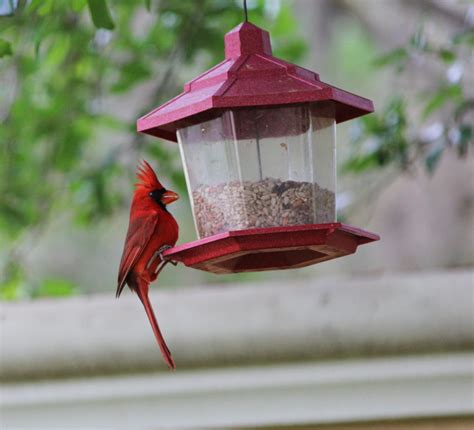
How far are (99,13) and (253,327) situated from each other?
679 mm

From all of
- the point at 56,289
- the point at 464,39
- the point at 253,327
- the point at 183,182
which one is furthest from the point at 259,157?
the point at 56,289

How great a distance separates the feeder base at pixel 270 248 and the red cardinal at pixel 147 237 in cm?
11

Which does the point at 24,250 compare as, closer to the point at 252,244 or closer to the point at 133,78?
the point at 133,78

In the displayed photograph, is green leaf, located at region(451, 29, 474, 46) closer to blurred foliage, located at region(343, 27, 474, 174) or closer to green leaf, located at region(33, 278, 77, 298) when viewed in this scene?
blurred foliage, located at region(343, 27, 474, 174)

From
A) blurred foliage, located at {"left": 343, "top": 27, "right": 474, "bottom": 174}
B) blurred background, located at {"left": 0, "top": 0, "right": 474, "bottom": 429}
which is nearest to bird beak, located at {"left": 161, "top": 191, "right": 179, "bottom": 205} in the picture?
blurred background, located at {"left": 0, "top": 0, "right": 474, "bottom": 429}

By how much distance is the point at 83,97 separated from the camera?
9.36ft

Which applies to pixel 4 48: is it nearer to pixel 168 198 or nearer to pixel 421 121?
pixel 168 198

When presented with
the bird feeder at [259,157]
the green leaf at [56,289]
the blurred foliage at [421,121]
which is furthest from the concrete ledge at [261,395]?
the green leaf at [56,289]

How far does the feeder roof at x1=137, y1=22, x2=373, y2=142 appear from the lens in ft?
4.04

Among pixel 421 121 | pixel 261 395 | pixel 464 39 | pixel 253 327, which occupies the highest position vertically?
pixel 464 39

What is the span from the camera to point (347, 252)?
1345mm

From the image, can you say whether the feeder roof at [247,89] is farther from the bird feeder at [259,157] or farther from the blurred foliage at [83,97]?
the blurred foliage at [83,97]

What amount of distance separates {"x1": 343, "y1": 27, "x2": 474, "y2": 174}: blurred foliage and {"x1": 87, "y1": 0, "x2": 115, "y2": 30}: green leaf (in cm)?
89

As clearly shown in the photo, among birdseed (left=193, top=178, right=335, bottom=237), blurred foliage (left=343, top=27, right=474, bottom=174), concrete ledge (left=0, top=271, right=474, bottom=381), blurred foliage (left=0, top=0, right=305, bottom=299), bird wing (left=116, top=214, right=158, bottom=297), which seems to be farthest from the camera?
blurred foliage (left=0, top=0, right=305, bottom=299)
